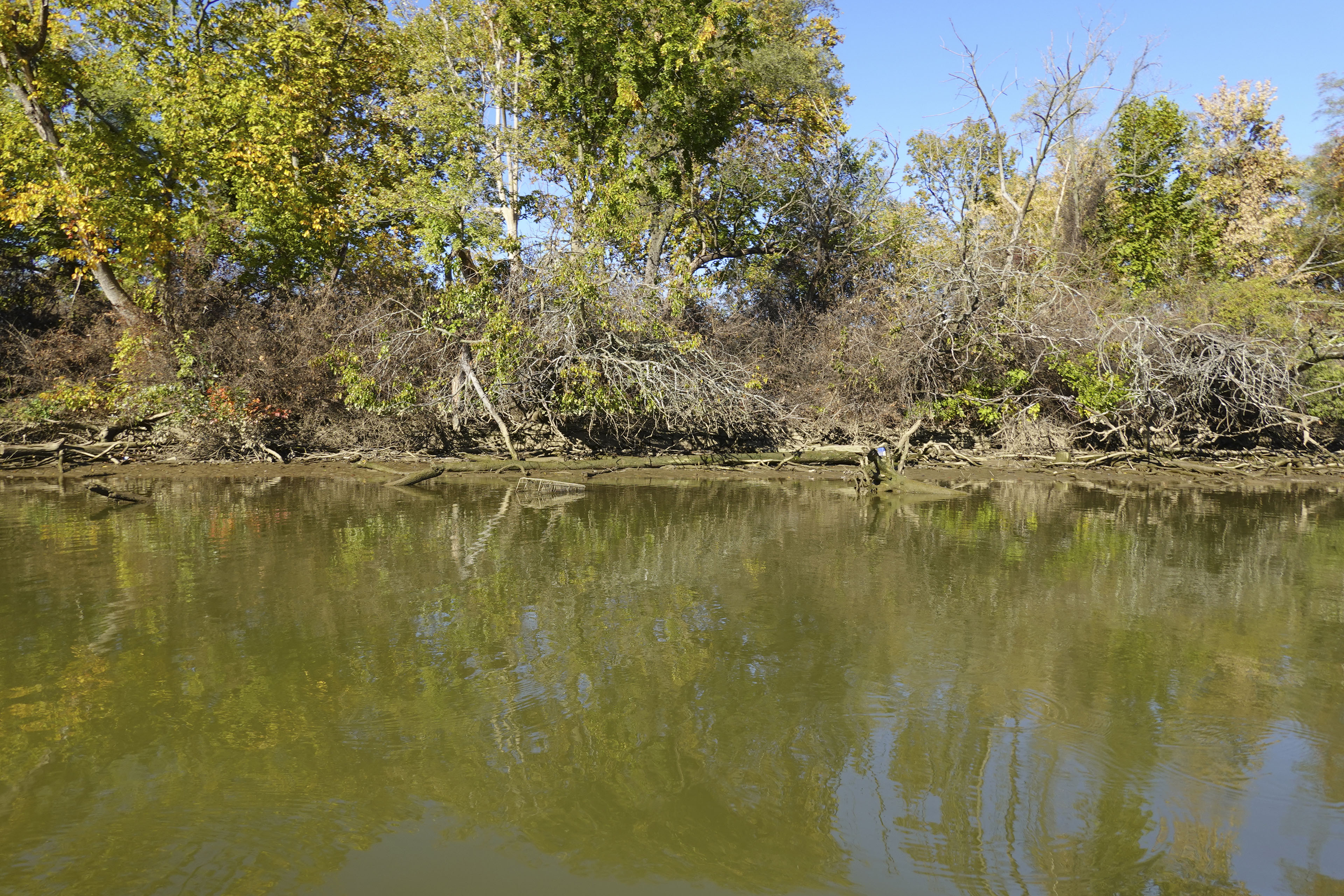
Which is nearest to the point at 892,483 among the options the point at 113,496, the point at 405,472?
the point at 405,472

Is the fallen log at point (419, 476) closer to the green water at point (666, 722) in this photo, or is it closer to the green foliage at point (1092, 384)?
the green water at point (666, 722)

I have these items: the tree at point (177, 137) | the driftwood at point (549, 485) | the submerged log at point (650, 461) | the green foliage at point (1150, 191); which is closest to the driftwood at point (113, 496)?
the submerged log at point (650, 461)

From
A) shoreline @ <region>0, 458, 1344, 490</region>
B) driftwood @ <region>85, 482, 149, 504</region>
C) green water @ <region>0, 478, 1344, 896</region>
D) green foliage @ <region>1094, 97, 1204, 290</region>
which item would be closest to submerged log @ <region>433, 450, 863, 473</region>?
shoreline @ <region>0, 458, 1344, 490</region>

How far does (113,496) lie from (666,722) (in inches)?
439

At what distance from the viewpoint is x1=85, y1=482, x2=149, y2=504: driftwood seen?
1258 cm

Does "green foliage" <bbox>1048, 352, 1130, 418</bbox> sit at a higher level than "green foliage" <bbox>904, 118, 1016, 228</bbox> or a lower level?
lower

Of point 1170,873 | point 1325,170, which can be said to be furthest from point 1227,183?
point 1170,873

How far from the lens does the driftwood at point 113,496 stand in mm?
12578

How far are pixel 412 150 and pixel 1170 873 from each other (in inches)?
864

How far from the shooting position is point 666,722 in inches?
186

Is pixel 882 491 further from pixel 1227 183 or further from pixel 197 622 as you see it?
pixel 1227 183

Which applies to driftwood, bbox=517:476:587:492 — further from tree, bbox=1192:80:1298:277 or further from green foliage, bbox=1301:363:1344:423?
tree, bbox=1192:80:1298:277

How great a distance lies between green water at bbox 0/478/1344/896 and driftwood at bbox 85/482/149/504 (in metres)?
3.70

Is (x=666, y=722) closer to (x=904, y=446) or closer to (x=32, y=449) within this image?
(x=904, y=446)
